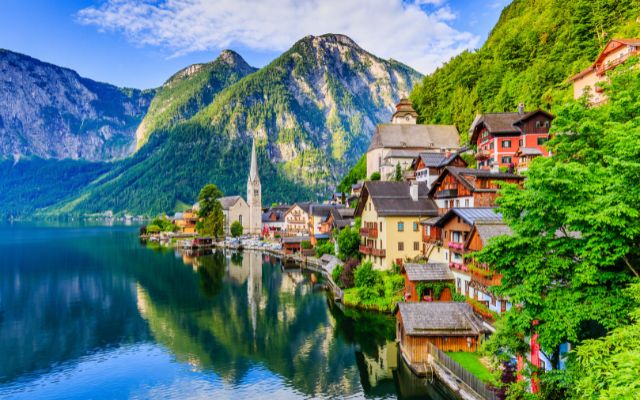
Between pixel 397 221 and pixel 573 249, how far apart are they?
34070 millimetres

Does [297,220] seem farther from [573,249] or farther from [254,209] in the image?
[573,249]

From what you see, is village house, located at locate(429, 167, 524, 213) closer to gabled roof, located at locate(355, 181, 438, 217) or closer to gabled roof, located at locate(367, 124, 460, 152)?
gabled roof, located at locate(355, 181, 438, 217)

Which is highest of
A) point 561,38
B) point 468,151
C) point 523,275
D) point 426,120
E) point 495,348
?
point 561,38

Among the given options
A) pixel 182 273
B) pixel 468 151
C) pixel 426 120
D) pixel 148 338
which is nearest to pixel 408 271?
pixel 148 338

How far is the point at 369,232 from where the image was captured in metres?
56.0

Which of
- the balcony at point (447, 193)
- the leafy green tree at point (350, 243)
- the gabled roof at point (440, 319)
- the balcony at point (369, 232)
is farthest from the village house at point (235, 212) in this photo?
the gabled roof at point (440, 319)

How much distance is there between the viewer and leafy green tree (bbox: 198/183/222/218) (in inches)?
5325

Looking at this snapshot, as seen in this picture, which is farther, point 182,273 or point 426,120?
point 426,120

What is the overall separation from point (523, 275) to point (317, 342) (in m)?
25.9

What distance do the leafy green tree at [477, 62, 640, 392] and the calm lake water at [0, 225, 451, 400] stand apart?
12.7m

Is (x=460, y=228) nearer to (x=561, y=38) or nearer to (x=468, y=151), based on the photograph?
(x=468, y=151)

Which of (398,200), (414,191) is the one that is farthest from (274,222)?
(414,191)

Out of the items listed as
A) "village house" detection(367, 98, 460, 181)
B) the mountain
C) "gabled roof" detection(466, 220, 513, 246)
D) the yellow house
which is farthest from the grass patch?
"village house" detection(367, 98, 460, 181)

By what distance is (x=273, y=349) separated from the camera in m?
40.1
